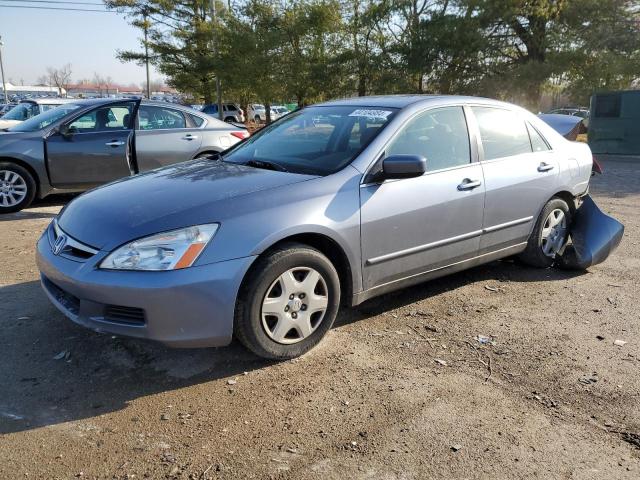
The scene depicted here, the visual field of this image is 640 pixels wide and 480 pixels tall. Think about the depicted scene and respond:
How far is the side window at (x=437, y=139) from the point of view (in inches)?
154

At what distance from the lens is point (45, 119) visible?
7.59 m

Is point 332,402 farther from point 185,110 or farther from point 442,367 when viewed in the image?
point 185,110

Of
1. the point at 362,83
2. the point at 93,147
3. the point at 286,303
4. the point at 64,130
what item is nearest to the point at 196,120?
the point at 93,147

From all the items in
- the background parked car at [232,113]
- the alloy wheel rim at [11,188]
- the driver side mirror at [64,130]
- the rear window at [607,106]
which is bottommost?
the alloy wheel rim at [11,188]

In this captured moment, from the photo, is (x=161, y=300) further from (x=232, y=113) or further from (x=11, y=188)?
(x=232, y=113)

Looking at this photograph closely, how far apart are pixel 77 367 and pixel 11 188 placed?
5.07 m

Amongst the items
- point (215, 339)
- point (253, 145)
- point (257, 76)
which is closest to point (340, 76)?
point (257, 76)

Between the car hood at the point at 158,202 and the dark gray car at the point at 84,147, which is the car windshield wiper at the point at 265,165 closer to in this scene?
the car hood at the point at 158,202

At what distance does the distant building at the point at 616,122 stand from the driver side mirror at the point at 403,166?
49.9 ft

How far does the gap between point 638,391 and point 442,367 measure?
1.09 meters

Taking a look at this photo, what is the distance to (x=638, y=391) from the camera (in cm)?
310

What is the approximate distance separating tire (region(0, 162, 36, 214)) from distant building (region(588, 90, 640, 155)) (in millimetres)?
15559

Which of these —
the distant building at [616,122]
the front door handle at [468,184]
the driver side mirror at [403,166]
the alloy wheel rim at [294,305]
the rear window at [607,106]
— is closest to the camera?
the alloy wheel rim at [294,305]

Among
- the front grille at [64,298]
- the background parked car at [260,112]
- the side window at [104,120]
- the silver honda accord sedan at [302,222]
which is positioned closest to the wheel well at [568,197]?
the silver honda accord sedan at [302,222]
